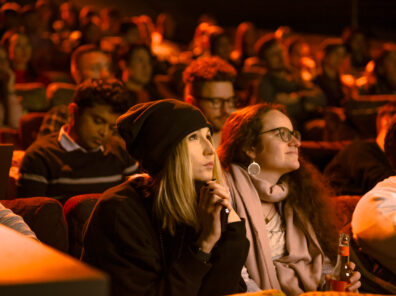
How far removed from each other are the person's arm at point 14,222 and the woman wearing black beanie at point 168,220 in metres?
0.29

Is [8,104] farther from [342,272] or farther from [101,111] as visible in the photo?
[342,272]

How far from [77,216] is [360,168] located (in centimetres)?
189

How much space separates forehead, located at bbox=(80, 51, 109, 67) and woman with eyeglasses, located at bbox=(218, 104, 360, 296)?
2505mm

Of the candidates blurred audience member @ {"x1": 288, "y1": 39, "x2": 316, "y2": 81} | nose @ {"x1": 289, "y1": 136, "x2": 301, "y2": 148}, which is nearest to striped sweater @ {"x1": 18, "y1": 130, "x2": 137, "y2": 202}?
nose @ {"x1": 289, "y1": 136, "x2": 301, "y2": 148}

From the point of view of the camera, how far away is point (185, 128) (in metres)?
1.98

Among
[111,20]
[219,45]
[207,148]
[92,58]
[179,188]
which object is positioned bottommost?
[219,45]

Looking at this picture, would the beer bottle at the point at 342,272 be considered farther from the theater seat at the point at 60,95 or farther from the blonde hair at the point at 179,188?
the theater seat at the point at 60,95

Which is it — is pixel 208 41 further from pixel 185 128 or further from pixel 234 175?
pixel 185 128

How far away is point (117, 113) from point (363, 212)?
150 cm

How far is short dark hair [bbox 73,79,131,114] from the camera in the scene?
11.0 feet

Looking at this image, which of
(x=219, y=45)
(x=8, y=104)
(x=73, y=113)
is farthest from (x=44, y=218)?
(x=219, y=45)

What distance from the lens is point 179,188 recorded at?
6.51 feet

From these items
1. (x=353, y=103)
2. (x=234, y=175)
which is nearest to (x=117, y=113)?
(x=234, y=175)

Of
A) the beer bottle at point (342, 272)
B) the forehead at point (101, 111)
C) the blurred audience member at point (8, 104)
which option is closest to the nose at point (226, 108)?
the forehead at point (101, 111)
